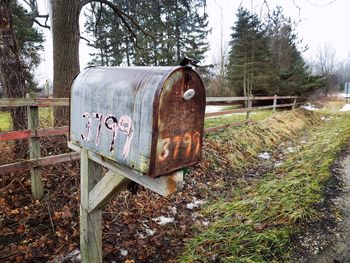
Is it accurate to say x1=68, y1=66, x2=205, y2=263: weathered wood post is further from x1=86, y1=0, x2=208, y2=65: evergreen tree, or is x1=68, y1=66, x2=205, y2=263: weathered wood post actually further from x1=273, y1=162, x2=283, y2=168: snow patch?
x1=86, y1=0, x2=208, y2=65: evergreen tree

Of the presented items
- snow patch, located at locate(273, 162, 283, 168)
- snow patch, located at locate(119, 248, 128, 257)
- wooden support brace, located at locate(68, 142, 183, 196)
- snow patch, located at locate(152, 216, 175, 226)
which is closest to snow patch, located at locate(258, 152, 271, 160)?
snow patch, located at locate(273, 162, 283, 168)

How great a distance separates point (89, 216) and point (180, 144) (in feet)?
3.53

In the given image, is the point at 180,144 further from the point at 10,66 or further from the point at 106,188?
the point at 10,66

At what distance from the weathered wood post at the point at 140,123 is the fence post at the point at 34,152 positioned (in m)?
1.52

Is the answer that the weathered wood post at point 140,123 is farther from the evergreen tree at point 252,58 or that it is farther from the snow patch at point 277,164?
the evergreen tree at point 252,58

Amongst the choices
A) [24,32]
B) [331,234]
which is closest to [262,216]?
[331,234]

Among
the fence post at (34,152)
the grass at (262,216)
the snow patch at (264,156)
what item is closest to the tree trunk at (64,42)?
the fence post at (34,152)

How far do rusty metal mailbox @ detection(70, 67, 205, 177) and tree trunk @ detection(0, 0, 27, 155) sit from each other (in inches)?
93.3

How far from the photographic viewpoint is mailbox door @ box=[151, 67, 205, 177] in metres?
1.34

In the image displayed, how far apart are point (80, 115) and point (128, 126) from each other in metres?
0.57

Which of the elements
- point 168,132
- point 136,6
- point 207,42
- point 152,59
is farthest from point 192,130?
point 207,42

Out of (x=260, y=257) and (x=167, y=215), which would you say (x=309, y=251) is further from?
(x=167, y=215)

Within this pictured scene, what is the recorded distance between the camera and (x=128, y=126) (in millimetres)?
1430

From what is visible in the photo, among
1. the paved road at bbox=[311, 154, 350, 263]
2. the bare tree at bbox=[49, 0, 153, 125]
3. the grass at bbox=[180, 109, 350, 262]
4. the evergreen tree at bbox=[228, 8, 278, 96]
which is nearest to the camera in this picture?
the paved road at bbox=[311, 154, 350, 263]
